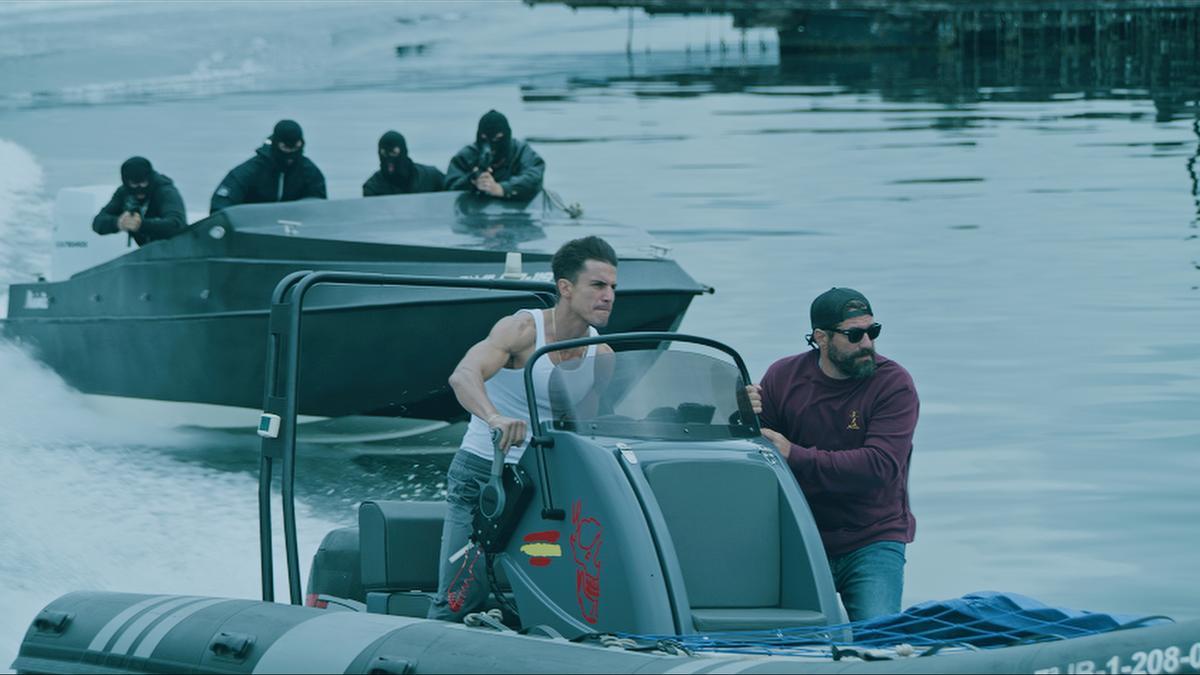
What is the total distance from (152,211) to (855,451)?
824 centimetres

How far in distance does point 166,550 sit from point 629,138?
3277cm

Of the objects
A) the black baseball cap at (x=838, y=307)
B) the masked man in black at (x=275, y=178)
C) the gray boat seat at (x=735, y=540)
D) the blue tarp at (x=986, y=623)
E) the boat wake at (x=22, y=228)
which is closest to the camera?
the blue tarp at (x=986, y=623)

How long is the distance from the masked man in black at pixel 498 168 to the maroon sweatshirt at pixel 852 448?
714 cm

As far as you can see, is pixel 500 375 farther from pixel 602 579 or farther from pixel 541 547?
pixel 602 579

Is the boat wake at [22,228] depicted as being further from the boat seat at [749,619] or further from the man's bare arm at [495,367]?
the boat seat at [749,619]

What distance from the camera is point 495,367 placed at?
665 cm

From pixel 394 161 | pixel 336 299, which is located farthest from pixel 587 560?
pixel 394 161

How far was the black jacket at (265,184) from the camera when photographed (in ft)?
45.4

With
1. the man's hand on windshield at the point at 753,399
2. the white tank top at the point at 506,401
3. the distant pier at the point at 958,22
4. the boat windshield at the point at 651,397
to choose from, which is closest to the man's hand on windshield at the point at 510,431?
the boat windshield at the point at 651,397

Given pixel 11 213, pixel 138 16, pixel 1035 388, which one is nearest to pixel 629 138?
pixel 11 213

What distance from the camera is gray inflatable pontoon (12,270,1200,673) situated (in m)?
5.80

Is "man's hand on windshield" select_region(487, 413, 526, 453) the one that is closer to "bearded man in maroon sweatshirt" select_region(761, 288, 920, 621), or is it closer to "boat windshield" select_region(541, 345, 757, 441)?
"boat windshield" select_region(541, 345, 757, 441)

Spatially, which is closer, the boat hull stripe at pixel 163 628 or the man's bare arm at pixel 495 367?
the man's bare arm at pixel 495 367

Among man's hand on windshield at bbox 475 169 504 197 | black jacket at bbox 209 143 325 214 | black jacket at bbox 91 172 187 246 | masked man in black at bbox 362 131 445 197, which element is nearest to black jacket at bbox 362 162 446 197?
masked man in black at bbox 362 131 445 197
